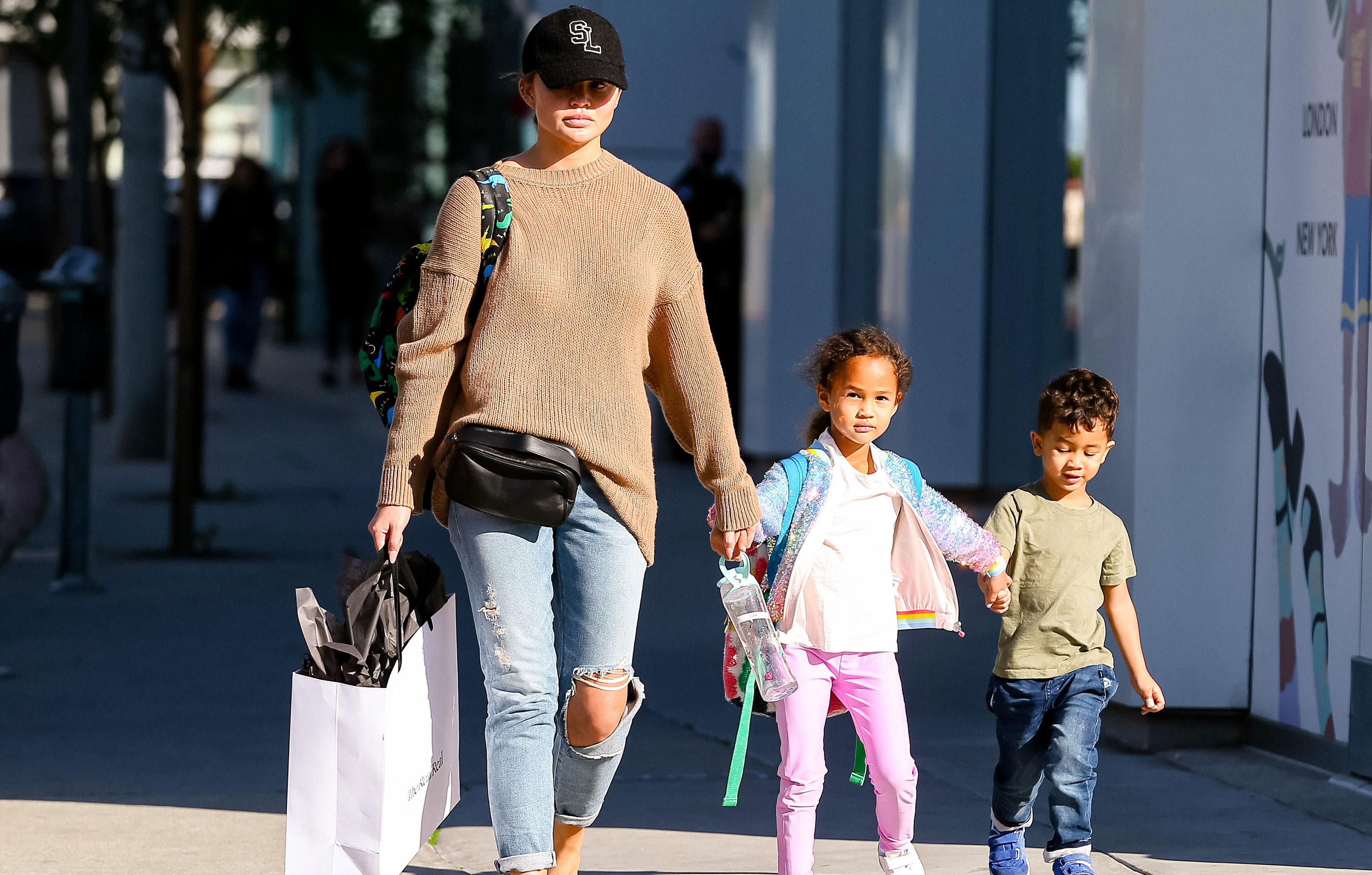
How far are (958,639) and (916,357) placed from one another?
12.3 feet

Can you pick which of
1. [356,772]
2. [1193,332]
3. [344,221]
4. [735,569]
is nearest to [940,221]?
[1193,332]

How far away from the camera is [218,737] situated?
578 cm

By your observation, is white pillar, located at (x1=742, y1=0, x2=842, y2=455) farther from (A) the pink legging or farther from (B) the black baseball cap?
(B) the black baseball cap

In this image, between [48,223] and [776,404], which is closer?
[776,404]

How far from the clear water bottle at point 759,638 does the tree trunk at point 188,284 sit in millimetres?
5391

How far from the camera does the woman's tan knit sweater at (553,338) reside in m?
3.75

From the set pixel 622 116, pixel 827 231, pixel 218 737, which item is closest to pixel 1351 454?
pixel 218 737

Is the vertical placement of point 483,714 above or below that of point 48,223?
below

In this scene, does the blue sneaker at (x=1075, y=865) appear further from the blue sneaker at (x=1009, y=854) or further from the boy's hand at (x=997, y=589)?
the boy's hand at (x=997, y=589)

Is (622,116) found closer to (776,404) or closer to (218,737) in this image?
(776,404)

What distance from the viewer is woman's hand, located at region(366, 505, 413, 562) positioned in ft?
12.2

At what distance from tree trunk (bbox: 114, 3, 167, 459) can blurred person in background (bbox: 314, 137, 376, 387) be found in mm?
5895

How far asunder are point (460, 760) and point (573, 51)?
8.31ft

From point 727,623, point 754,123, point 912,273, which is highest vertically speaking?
point 754,123
